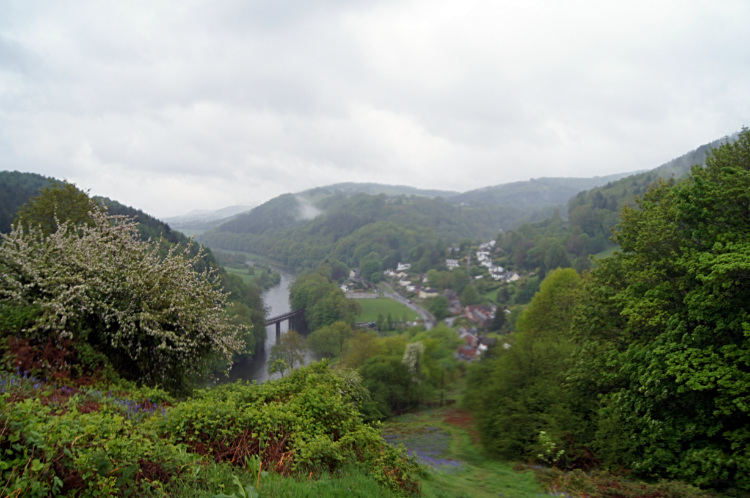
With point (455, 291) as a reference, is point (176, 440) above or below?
above

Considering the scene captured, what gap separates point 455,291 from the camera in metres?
68.0

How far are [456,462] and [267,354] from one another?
4493cm

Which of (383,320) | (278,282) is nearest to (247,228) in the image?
(278,282)

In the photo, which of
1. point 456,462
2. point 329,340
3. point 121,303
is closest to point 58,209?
point 121,303

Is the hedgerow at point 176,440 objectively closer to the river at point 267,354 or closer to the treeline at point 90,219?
the river at point 267,354

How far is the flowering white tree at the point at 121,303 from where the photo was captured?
8.04 m

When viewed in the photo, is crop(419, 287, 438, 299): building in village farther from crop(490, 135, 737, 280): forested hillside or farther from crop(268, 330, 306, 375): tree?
crop(268, 330, 306, 375): tree

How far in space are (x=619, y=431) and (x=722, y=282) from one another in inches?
176

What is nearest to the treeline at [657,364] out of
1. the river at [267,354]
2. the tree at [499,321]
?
→ the river at [267,354]

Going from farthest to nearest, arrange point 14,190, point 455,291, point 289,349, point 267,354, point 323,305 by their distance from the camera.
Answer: point 455,291 < point 323,305 < point 14,190 < point 267,354 < point 289,349

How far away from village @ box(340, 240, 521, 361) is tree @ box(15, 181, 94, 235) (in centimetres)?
2225

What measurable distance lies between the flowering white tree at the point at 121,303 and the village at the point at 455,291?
64.0 ft

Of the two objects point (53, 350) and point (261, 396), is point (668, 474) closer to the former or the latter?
point (261, 396)

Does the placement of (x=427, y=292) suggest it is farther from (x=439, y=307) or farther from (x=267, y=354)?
(x=267, y=354)
